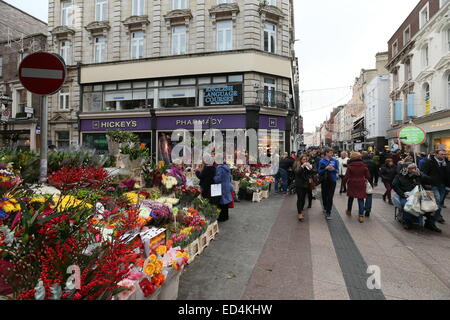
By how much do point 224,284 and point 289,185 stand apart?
8.42m

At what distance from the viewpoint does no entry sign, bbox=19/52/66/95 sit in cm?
294

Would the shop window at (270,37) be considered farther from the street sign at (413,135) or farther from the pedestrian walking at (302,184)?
the pedestrian walking at (302,184)

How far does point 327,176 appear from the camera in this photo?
261 inches

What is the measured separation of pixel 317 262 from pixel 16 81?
2888 cm

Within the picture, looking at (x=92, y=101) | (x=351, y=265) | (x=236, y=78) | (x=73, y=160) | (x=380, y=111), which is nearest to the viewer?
(x=351, y=265)

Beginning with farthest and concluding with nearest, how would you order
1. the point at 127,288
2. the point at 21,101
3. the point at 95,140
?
the point at 21,101 < the point at 95,140 < the point at 127,288

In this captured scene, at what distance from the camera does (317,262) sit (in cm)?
394

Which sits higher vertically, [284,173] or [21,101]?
[21,101]

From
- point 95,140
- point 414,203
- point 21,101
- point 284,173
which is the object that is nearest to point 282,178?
point 284,173

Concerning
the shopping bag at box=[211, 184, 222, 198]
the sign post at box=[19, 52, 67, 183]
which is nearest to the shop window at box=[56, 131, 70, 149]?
the shopping bag at box=[211, 184, 222, 198]

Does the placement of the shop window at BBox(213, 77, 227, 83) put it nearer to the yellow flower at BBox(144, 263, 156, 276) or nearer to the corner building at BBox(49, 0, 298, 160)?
the corner building at BBox(49, 0, 298, 160)

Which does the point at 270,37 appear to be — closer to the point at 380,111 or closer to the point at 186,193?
the point at 186,193
